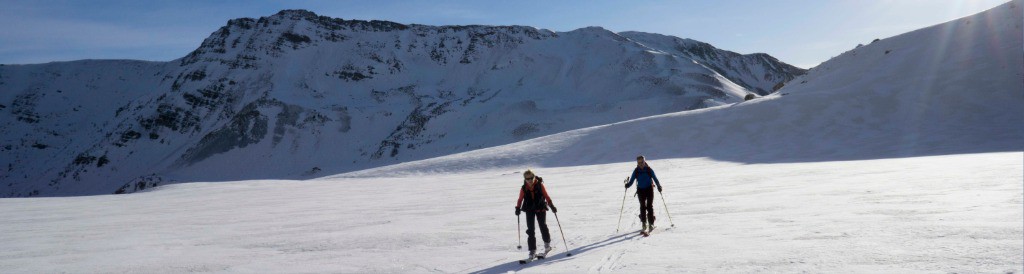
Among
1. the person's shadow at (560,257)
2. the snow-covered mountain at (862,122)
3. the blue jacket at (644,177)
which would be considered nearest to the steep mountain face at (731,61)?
the snow-covered mountain at (862,122)

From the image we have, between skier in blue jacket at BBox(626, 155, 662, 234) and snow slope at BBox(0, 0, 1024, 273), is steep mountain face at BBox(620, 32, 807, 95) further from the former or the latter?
skier in blue jacket at BBox(626, 155, 662, 234)

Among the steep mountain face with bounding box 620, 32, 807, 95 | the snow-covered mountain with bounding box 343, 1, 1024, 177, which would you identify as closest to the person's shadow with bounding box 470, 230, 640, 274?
the snow-covered mountain with bounding box 343, 1, 1024, 177

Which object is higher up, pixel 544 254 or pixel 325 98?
pixel 325 98

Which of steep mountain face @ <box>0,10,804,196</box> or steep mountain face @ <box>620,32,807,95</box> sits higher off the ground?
steep mountain face @ <box>620,32,807,95</box>

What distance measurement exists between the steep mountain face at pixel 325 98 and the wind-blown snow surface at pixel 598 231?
49.9 metres

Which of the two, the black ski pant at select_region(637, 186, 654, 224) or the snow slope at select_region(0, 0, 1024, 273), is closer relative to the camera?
the snow slope at select_region(0, 0, 1024, 273)

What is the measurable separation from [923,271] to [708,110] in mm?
48343

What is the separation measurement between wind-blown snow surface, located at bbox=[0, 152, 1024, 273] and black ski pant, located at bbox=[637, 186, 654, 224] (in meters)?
0.40

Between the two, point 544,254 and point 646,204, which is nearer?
point 544,254

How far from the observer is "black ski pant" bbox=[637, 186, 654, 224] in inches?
506

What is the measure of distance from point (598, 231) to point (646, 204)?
1.29 meters

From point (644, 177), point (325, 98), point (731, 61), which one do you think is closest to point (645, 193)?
point (644, 177)

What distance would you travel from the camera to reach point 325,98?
108938 mm

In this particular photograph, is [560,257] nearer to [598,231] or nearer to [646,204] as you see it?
[598,231]
